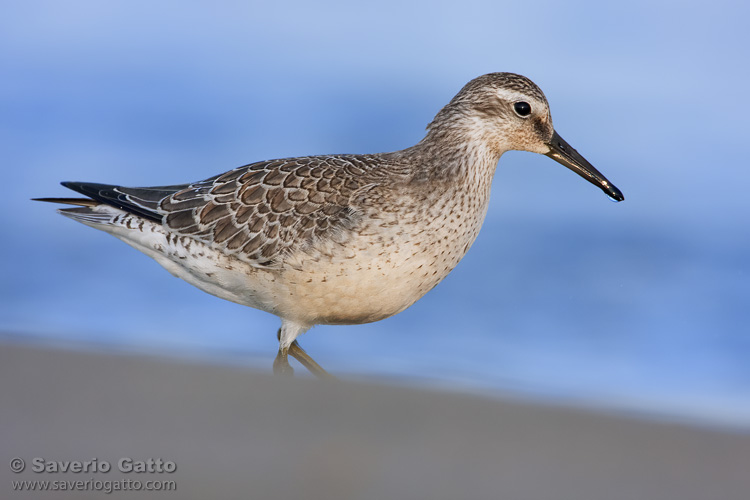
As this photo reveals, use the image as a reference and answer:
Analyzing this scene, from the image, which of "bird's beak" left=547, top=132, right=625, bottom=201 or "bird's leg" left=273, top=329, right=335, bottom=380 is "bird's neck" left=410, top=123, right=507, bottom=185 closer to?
"bird's beak" left=547, top=132, right=625, bottom=201

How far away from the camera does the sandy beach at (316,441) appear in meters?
3.57

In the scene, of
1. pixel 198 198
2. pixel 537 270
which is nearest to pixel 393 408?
pixel 198 198

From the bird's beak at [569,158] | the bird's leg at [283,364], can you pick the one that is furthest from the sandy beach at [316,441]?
the bird's beak at [569,158]

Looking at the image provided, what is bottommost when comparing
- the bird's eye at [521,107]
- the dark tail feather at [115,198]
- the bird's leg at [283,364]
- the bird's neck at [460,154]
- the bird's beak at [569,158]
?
the bird's leg at [283,364]

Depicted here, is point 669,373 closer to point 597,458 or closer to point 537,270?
point 537,270

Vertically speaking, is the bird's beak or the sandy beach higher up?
the bird's beak

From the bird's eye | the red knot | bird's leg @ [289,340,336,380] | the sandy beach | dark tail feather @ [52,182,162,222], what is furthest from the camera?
→ dark tail feather @ [52,182,162,222]

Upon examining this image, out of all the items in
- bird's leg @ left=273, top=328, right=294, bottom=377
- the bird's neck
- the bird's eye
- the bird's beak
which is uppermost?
the bird's eye

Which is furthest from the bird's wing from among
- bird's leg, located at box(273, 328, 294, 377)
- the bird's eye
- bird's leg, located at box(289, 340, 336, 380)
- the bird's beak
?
the bird's beak

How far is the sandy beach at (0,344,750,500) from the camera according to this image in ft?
11.7

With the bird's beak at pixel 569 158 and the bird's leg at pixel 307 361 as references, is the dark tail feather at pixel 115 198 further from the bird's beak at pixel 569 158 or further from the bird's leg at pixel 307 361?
the bird's beak at pixel 569 158

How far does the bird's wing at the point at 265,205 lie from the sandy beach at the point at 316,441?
142 cm

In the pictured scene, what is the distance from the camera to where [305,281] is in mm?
6000

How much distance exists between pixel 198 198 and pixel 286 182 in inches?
32.0
